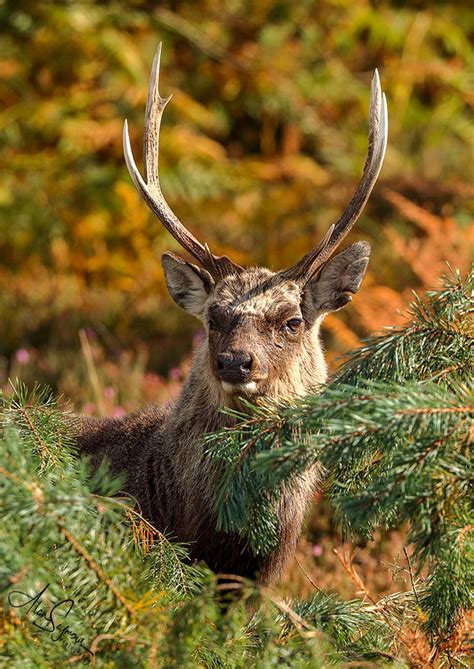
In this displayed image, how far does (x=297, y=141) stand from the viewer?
12.8m

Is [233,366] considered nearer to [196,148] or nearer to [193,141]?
[196,148]

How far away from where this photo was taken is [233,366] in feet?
13.2

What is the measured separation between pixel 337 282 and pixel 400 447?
2.28 m

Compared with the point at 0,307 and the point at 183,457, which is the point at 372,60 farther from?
the point at 183,457

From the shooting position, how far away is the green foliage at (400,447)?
2.42 meters

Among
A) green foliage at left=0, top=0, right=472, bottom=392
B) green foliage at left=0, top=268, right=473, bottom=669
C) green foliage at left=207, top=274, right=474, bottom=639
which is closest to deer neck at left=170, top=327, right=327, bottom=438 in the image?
green foliage at left=207, top=274, right=474, bottom=639

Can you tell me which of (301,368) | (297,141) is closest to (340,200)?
(297,141)

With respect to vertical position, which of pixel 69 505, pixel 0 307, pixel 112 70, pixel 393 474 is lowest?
pixel 0 307

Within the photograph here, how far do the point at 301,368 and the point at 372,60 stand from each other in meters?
9.81

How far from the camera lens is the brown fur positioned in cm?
413

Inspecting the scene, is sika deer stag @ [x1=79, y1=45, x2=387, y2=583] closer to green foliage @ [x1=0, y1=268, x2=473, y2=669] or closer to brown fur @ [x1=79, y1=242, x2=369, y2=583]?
brown fur @ [x1=79, y1=242, x2=369, y2=583]

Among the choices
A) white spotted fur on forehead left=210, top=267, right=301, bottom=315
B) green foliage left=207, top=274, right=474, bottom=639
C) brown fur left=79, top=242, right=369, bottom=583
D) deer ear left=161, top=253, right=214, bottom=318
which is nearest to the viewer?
green foliage left=207, top=274, right=474, bottom=639

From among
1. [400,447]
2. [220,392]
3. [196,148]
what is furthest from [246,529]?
[196,148]
